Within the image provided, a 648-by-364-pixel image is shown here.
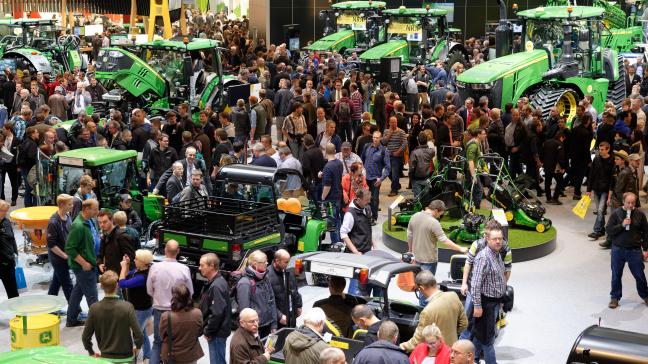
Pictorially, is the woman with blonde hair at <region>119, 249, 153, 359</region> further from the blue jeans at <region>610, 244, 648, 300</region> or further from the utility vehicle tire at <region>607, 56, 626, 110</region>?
the utility vehicle tire at <region>607, 56, 626, 110</region>

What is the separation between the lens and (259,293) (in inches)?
379

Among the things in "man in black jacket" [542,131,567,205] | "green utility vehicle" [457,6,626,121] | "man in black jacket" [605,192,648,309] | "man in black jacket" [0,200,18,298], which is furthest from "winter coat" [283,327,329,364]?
"green utility vehicle" [457,6,626,121]

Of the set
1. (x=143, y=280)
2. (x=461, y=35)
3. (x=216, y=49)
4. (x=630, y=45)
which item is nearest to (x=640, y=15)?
(x=630, y=45)

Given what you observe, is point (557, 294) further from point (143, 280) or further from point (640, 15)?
point (640, 15)

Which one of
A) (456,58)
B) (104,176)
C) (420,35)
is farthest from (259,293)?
(456,58)

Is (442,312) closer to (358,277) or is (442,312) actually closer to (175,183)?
(358,277)

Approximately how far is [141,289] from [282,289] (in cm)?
142

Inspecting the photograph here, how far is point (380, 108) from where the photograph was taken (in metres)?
20.1

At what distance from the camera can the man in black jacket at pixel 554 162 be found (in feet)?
54.7

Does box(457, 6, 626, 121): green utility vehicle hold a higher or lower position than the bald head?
higher

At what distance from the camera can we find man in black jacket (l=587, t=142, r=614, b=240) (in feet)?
48.4

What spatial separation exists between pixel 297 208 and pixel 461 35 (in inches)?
1005

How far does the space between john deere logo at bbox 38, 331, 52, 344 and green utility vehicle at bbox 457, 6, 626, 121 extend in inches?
481

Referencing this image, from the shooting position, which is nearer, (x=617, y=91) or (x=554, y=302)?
(x=554, y=302)
